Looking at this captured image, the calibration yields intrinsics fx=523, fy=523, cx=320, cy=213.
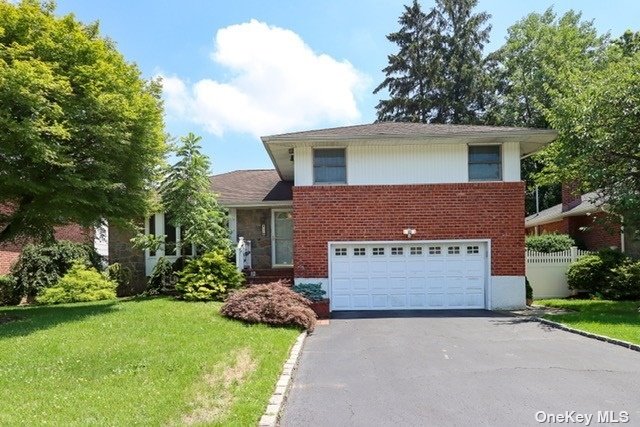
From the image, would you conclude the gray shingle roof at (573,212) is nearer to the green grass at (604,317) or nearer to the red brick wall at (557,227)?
the red brick wall at (557,227)

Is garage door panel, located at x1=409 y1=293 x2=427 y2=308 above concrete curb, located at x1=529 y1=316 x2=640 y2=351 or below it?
above

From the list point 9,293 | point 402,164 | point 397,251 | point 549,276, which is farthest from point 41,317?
point 549,276

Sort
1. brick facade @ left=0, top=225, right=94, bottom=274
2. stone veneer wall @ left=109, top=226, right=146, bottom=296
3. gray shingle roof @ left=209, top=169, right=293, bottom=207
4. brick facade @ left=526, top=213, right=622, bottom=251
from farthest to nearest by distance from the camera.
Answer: brick facade @ left=526, top=213, right=622, bottom=251 < brick facade @ left=0, top=225, right=94, bottom=274 < stone veneer wall @ left=109, top=226, right=146, bottom=296 < gray shingle roof @ left=209, top=169, right=293, bottom=207

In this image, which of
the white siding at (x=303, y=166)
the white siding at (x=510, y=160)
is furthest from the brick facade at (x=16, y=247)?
the white siding at (x=510, y=160)

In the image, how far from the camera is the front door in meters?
18.5

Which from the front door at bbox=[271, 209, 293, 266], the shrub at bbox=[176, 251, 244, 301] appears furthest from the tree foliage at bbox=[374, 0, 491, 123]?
the shrub at bbox=[176, 251, 244, 301]

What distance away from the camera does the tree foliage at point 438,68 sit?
3838cm

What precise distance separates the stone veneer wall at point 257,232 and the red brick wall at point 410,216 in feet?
11.4

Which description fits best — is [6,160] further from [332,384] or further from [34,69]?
[332,384]

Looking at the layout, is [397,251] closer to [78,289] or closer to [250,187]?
[250,187]

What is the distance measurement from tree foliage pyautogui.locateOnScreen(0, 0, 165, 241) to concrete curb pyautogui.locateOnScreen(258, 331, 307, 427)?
608 centimetres

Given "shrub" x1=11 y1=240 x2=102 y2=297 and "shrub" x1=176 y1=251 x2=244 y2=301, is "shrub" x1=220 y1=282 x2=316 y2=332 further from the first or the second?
"shrub" x1=11 y1=240 x2=102 y2=297

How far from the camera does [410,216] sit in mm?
15195

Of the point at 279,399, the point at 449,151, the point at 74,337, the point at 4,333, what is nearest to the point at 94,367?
the point at 74,337
